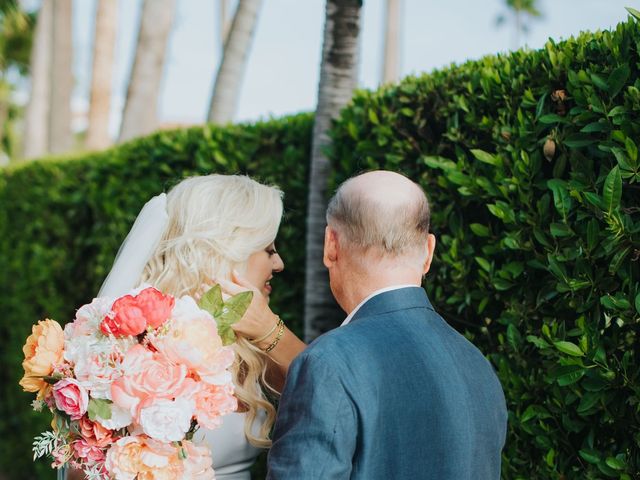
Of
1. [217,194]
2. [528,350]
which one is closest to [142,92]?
[217,194]

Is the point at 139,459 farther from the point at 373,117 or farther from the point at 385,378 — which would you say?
the point at 373,117

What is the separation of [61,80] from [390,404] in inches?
510

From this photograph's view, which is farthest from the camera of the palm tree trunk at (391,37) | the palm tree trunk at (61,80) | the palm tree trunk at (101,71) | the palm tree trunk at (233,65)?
the palm tree trunk at (391,37)

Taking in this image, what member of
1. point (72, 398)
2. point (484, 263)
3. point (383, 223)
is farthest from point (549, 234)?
point (72, 398)

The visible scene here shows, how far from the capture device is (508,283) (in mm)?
3162

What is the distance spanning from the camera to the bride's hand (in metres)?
3.00

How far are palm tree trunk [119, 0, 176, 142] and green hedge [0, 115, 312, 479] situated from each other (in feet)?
5.66

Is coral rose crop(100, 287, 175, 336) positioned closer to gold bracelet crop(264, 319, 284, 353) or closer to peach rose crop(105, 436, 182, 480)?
peach rose crop(105, 436, 182, 480)

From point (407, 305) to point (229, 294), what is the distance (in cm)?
100

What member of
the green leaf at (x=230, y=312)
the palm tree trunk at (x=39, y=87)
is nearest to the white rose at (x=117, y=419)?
the green leaf at (x=230, y=312)

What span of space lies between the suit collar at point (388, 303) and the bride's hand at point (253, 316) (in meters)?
0.82

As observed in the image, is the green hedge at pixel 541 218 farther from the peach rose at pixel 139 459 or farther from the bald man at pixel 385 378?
the peach rose at pixel 139 459

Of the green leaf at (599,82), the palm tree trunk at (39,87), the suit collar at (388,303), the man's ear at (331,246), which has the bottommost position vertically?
the palm tree trunk at (39,87)

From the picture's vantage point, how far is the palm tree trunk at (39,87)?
715 inches
